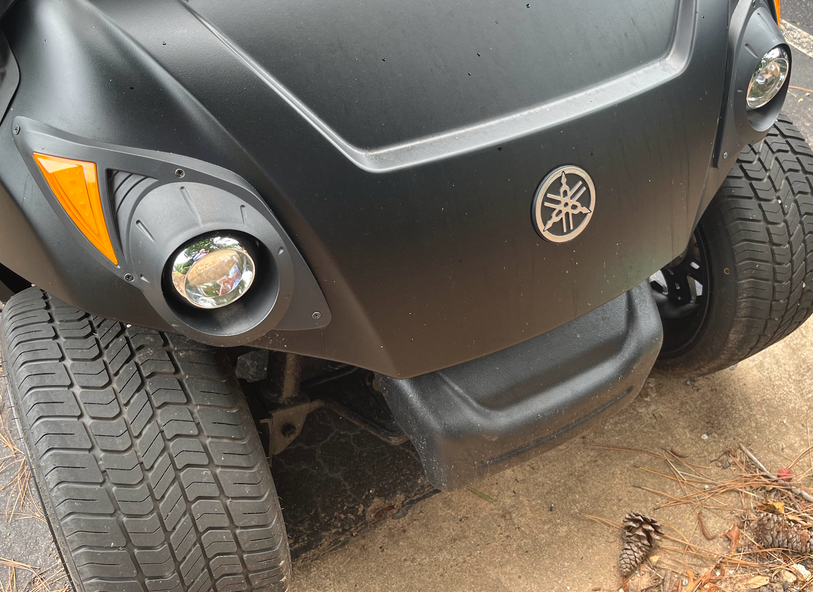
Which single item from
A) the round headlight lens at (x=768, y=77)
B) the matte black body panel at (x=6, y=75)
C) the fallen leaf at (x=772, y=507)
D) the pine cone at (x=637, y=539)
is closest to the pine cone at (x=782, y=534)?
the fallen leaf at (x=772, y=507)

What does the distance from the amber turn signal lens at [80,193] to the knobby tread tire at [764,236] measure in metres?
1.47

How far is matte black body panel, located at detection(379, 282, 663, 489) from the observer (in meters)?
1.42

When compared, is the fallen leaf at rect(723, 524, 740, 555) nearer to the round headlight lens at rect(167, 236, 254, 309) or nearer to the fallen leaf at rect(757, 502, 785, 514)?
the fallen leaf at rect(757, 502, 785, 514)

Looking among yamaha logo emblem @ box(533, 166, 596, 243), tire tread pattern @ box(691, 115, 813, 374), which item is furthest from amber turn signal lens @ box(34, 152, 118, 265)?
tire tread pattern @ box(691, 115, 813, 374)

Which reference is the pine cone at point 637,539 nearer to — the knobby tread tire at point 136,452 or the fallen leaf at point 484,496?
the fallen leaf at point 484,496

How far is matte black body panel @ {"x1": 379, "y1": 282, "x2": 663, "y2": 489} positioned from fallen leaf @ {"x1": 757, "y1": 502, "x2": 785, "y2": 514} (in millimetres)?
762

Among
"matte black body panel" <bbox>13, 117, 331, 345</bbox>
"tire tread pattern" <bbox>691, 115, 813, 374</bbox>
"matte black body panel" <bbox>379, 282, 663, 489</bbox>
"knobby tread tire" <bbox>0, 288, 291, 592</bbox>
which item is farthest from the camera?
"tire tread pattern" <bbox>691, 115, 813, 374</bbox>

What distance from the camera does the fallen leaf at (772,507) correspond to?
6.81ft

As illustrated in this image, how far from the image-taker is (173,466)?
1263 mm

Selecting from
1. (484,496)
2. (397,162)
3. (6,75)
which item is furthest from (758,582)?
(6,75)

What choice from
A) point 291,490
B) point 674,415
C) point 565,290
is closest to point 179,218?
point 565,290

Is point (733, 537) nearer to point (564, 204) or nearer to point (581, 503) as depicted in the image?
point (581, 503)

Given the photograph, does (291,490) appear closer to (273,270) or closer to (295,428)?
(295,428)

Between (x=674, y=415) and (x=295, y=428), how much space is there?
1273 mm
